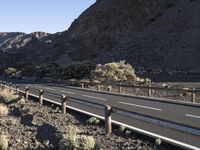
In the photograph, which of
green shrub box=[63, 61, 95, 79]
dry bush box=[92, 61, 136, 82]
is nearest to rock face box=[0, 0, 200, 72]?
green shrub box=[63, 61, 95, 79]

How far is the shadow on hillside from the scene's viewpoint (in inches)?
508

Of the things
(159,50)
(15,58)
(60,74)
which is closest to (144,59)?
(159,50)

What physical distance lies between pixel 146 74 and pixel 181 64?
4.63 m

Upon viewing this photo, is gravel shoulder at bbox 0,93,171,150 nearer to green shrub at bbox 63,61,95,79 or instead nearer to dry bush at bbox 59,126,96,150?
dry bush at bbox 59,126,96,150

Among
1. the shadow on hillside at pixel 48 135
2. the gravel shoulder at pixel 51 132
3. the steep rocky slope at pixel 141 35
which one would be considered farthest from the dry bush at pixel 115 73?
the shadow on hillside at pixel 48 135

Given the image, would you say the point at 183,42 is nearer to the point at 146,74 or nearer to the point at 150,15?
the point at 146,74

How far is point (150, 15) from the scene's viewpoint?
7712 cm

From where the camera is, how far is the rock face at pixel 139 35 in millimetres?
62094

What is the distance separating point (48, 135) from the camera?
14.3m

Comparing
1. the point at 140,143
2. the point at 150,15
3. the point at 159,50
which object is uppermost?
the point at 150,15

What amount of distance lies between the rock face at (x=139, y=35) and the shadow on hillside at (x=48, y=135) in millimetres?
42829

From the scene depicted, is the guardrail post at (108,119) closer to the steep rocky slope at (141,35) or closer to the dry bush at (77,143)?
the dry bush at (77,143)

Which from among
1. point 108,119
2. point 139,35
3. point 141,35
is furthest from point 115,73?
point 108,119

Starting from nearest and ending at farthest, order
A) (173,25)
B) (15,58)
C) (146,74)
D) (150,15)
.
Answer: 1. (146,74)
2. (173,25)
3. (150,15)
4. (15,58)
